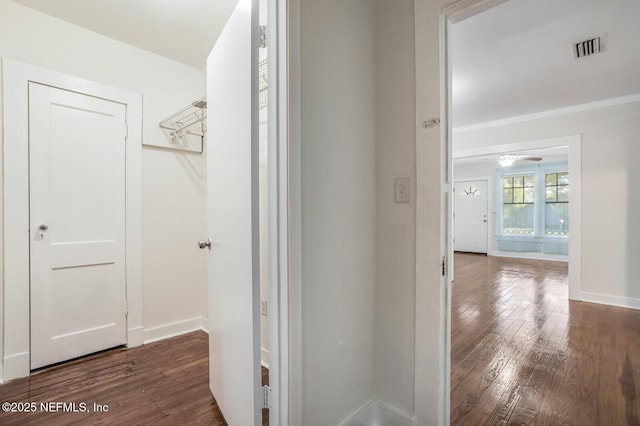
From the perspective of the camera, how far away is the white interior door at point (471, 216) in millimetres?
7711

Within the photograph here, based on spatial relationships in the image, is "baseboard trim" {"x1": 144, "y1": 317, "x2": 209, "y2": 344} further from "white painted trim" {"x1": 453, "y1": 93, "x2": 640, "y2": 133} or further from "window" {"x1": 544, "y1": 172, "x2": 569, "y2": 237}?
"window" {"x1": 544, "y1": 172, "x2": 569, "y2": 237}

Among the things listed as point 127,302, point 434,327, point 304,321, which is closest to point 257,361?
point 304,321

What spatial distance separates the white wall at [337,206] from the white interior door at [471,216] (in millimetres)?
7479

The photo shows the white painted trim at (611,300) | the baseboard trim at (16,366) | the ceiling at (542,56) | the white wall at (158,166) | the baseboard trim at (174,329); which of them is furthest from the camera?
the white painted trim at (611,300)

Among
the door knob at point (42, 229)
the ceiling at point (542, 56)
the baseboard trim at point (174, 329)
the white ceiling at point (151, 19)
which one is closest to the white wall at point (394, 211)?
the ceiling at point (542, 56)

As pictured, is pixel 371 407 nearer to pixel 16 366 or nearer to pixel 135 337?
pixel 135 337

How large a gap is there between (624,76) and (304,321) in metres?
4.15

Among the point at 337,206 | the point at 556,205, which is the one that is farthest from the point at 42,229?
the point at 556,205

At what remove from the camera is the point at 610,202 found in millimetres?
3479

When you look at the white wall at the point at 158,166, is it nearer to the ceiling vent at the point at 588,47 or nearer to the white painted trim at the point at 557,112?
the ceiling vent at the point at 588,47

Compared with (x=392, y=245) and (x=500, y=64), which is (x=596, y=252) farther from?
(x=392, y=245)

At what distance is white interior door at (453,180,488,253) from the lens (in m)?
7.71

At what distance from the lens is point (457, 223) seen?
8.14m

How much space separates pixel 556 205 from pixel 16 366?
9.29 m
